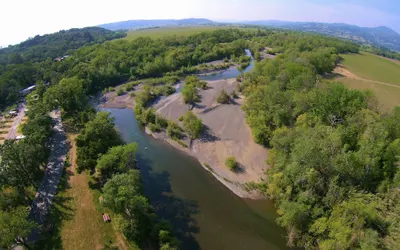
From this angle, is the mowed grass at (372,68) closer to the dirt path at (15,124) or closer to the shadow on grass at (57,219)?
the shadow on grass at (57,219)

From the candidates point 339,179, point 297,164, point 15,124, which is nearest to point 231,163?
point 297,164

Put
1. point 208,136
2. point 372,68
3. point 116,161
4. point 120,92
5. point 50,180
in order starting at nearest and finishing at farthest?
point 116,161 < point 50,180 < point 208,136 < point 120,92 < point 372,68

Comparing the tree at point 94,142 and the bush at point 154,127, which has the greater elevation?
the tree at point 94,142

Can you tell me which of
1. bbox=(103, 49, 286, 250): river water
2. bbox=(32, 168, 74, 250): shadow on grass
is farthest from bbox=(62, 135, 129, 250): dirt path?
bbox=(103, 49, 286, 250): river water

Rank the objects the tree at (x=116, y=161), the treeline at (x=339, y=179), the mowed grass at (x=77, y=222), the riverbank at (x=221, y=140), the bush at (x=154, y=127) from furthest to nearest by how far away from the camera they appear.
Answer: the bush at (x=154, y=127) → the riverbank at (x=221, y=140) → the tree at (x=116, y=161) → the mowed grass at (x=77, y=222) → the treeline at (x=339, y=179)

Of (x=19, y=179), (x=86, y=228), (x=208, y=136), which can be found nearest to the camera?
(x=86, y=228)

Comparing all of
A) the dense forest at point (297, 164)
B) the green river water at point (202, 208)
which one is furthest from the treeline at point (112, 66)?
the green river water at point (202, 208)

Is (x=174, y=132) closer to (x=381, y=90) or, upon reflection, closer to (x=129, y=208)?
(x=129, y=208)

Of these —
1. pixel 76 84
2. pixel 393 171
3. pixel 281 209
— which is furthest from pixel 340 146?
pixel 76 84
